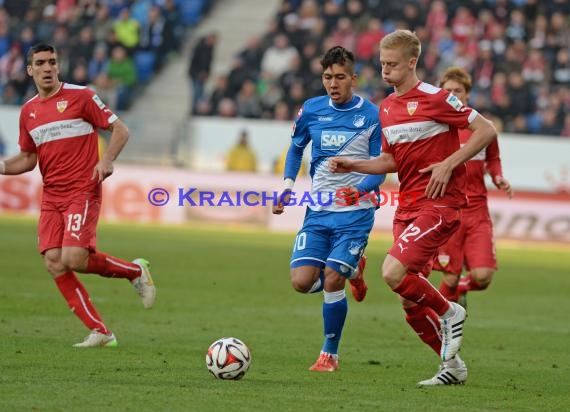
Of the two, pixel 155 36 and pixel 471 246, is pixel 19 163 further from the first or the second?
pixel 155 36

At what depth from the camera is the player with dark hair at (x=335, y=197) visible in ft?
29.5

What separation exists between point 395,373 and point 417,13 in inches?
806

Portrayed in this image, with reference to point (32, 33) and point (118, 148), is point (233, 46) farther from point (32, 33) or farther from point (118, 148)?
point (118, 148)

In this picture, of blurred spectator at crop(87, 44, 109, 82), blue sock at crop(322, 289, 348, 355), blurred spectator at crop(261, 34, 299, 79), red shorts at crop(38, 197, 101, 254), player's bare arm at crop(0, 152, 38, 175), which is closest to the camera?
blue sock at crop(322, 289, 348, 355)

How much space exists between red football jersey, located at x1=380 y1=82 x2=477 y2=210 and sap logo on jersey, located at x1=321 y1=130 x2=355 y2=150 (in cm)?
94

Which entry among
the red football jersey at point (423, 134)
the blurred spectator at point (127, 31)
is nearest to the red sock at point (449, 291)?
the red football jersey at point (423, 134)

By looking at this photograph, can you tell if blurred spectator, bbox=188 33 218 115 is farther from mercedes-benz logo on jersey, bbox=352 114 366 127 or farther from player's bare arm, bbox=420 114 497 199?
player's bare arm, bbox=420 114 497 199

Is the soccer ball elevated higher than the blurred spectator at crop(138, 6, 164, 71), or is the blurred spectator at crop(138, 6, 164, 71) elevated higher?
the blurred spectator at crop(138, 6, 164, 71)

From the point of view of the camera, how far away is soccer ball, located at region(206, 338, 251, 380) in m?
7.96

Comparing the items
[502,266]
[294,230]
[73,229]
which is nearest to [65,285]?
[73,229]

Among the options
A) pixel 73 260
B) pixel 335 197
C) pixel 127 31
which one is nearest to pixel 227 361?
pixel 335 197

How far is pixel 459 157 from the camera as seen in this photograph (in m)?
7.81

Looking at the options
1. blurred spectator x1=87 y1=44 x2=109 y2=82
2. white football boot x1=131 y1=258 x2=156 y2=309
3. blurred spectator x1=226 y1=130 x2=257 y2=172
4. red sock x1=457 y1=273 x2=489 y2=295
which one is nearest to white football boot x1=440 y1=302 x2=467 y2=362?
white football boot x1=131 y1=258 x2=156 y2=309

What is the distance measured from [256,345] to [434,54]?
59.2 ft
